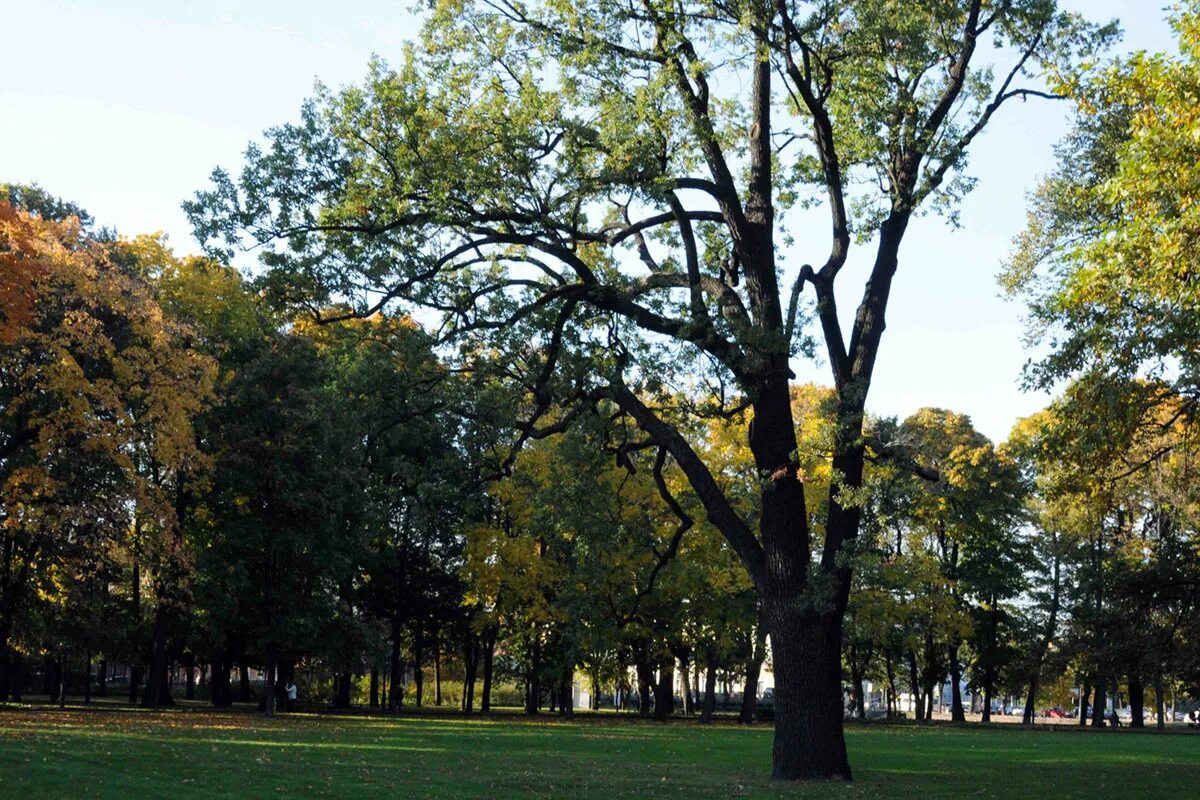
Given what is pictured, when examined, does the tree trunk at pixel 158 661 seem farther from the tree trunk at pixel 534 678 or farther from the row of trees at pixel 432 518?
the tree trunk at pixel 534 678

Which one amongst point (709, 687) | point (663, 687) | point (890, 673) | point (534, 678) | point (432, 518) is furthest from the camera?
point (890, 673)

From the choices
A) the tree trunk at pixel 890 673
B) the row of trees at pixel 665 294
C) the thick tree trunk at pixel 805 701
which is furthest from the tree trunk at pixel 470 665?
the thick tree trunk at pixel 805 701

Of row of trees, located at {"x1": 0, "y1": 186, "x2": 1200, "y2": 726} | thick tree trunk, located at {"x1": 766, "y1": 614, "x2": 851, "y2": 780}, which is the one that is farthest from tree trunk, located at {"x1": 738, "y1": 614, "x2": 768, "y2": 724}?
thick tree trunk, located at {"x1": 766, "y1": 614, "x2": 851, "y2": 780}

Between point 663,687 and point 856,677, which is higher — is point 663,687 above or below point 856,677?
below

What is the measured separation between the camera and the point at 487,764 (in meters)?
22.1

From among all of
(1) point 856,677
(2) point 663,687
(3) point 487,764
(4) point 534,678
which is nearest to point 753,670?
(2) point 663,687

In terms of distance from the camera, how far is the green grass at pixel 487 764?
1673 centimetres

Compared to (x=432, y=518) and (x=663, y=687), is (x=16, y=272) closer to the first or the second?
(x=432, y=518)

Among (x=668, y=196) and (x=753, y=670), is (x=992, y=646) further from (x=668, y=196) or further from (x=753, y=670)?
(x=668, y=196)

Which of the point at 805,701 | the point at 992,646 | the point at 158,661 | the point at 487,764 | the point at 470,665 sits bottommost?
the point at 487,764

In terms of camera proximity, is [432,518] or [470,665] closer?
[432,518]

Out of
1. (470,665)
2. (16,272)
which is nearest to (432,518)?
(16,272)

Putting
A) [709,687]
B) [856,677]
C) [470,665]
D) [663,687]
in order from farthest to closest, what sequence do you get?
[856,677], [470,665], [663,687], [709,687]

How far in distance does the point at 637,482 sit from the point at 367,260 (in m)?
24.3
